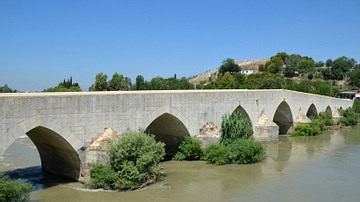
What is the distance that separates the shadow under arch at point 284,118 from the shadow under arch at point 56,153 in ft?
50.8

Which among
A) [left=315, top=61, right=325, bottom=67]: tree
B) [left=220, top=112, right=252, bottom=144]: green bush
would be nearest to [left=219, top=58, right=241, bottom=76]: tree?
[left=315, top=61, right=325, bottom=67]: tree

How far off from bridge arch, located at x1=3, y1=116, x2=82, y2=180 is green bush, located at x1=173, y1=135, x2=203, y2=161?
203 inches

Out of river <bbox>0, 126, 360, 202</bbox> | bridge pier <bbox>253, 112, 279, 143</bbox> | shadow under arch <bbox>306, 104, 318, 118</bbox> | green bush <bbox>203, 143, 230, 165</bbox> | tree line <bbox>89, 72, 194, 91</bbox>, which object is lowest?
river <bbox>0, 126, 360, 202</bbox>

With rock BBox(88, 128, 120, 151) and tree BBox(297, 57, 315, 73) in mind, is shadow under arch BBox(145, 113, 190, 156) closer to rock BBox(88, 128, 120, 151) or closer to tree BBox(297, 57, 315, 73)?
rock BBox(88, 128, 120, 151)

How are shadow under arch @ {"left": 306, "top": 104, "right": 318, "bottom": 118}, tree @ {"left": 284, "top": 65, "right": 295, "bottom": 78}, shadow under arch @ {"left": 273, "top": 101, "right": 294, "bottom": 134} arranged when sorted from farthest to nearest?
tree @ {"left": 284, "top": 65, "right": 295, "bottom": 78} → shadow under arch @ {"left": 306, "top": 104, "right": 318, "bottom": 118} → shadow under arch @ {"left": 273, "top": 101, "right": 294, "bottom": 134}

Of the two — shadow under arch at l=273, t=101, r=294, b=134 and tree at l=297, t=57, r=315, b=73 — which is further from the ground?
tree at l=297, t=57, r=315, b=73

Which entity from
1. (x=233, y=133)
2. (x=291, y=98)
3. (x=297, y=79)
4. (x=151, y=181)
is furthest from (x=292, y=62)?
(x=151, y=181)

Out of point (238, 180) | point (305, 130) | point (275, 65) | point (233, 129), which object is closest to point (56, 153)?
point (238, 180)

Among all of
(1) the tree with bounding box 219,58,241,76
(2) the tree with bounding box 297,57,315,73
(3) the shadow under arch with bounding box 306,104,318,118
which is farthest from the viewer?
(1) the tree with bounding box 219,58,241,76

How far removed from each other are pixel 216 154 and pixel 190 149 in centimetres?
119

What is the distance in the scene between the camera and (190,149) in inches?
611

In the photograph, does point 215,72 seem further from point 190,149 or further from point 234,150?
point 190,149

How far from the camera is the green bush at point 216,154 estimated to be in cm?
1495

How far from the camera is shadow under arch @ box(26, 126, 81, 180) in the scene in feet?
37.4
